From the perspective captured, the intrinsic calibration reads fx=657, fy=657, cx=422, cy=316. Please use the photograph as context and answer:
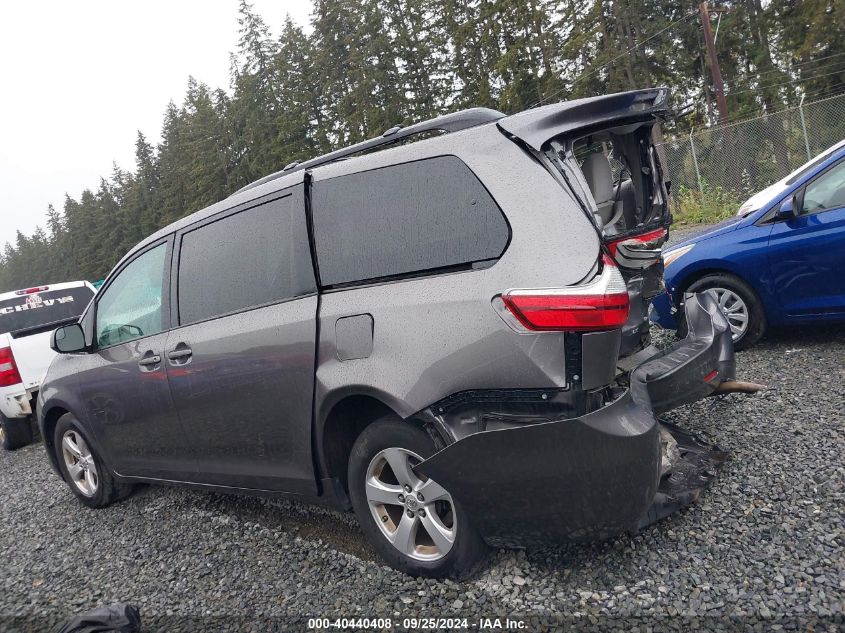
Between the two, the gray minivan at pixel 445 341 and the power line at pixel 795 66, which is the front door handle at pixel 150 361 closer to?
the gray minivan at pixel 445 341

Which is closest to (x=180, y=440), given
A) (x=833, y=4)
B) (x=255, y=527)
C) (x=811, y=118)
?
(x=255, y=527)

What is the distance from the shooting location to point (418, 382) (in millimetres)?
2629

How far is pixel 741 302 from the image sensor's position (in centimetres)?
543

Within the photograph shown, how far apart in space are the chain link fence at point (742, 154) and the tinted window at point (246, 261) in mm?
14761

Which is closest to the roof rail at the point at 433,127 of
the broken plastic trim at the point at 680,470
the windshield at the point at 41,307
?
the broken plastic trim at the point at 680,470

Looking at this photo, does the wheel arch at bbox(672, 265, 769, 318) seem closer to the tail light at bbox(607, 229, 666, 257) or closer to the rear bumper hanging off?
the tail light at bbox(607, 229, 666, 257)

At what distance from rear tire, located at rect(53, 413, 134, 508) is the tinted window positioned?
1666 millimetres

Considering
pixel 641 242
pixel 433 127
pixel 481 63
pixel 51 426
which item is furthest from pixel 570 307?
pixel 481 63

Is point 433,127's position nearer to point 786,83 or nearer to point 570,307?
point 570,307

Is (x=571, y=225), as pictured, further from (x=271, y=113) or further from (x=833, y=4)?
(x=271, y=113)

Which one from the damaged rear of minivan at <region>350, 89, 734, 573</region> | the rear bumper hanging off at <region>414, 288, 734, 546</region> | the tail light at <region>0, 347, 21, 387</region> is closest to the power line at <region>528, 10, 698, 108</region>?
the tail light at <region>0, 347, 21, 387</region>

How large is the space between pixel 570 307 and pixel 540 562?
1220mm

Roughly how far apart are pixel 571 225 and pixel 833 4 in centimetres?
3042

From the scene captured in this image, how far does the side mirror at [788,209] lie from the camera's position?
4980 mm
